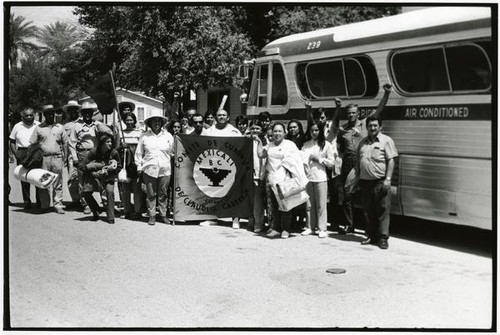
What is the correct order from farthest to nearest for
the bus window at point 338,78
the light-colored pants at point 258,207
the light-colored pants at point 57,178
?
the light-colored pants at point 57,178
the light-colored pants at point 258,207
the bus window at point 338,78

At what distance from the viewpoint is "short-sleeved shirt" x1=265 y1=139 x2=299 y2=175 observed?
8109 mm

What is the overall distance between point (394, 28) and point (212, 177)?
3.30m

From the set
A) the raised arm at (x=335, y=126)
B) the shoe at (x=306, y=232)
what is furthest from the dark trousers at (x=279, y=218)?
the raised arm at (x=335, y=126)

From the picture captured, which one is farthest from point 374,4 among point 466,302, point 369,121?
point 466,302

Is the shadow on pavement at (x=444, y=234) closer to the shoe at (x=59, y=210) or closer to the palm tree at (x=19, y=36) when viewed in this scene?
the palm tree at (x=19, y=36)

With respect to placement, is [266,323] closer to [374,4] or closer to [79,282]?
[79,282]

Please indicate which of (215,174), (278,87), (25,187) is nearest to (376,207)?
(215,174)

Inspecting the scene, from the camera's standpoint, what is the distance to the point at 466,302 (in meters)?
5.46

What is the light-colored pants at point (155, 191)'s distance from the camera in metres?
9.17

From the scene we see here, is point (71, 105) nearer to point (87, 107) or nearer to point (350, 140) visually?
point (87, 107)

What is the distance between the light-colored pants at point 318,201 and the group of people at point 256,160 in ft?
0.04

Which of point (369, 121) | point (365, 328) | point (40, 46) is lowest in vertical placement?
point (365, 328)

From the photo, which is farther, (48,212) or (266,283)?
(48,212)

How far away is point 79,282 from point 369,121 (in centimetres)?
381
